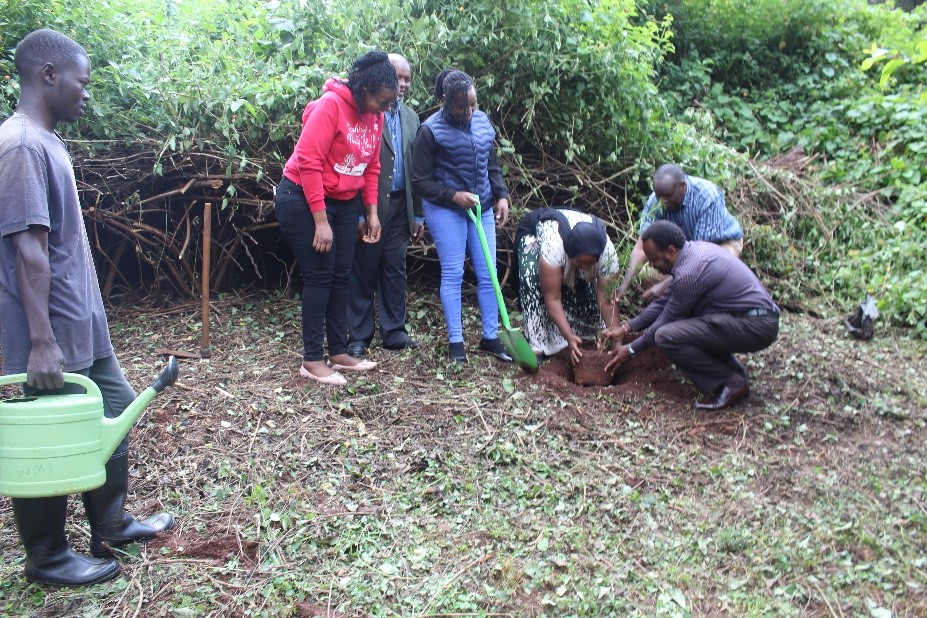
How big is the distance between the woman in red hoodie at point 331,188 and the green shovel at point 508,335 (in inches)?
24.9

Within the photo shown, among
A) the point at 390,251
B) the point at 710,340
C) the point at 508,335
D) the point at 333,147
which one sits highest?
the point at 333,147

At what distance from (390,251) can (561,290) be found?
1.08 meters

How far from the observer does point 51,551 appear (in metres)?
2.59

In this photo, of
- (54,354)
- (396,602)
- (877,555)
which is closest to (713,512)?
(877,555)

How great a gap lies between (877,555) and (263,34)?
5.14 m

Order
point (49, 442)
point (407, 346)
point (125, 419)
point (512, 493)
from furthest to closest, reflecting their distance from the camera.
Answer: point (407, 346) < point (512, 493) < point (125, 419) < point (49, 442)

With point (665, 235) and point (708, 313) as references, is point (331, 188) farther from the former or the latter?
point (708, 313)

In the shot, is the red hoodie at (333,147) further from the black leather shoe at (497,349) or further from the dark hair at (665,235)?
the dark hair at (665,235)

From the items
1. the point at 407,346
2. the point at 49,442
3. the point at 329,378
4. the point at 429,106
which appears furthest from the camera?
the point at 429,106

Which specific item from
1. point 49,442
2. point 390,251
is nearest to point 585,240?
point 390,251

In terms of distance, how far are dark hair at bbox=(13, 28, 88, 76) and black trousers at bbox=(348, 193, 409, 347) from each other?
2.49 m

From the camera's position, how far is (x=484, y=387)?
437cm

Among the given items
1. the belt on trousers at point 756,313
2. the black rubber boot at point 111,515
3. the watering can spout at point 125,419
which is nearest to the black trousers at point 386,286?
the belt on trousers at point 756,313

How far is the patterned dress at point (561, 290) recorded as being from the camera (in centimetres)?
462
